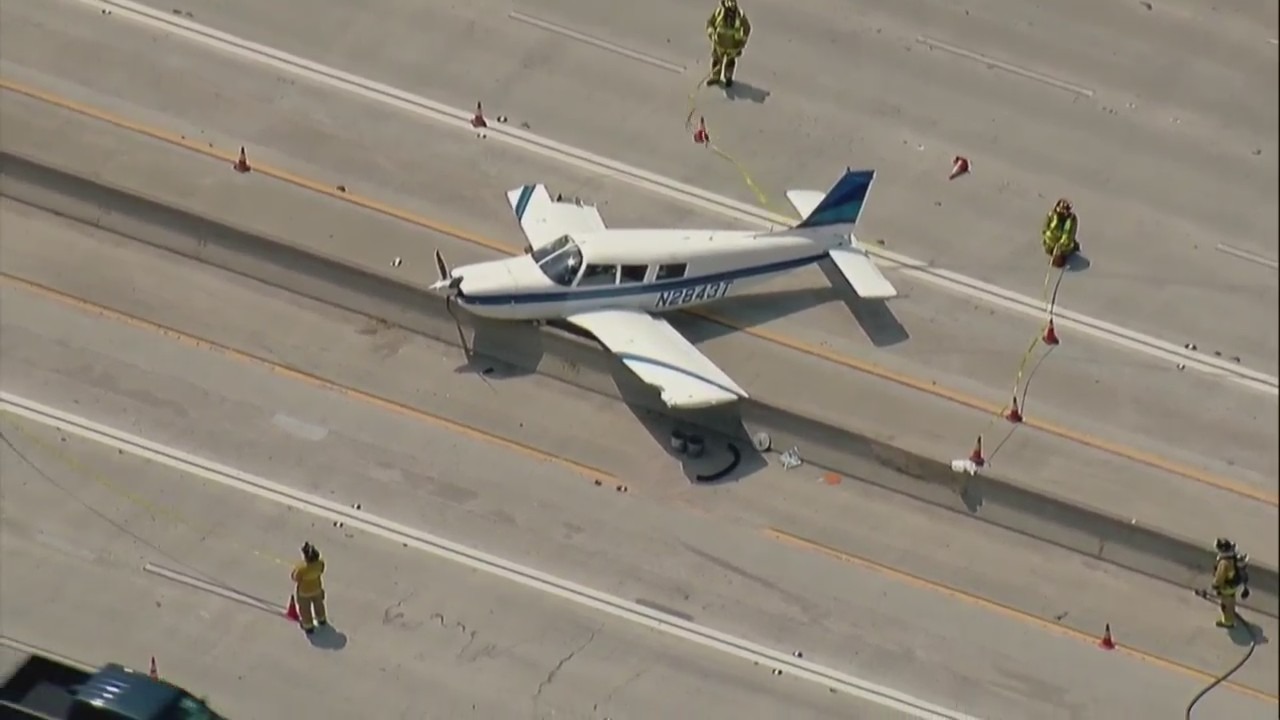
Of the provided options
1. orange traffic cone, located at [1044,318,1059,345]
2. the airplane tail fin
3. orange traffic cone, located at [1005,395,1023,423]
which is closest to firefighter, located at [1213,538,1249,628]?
orange traffic cone, located at [1005,395,1023,423]

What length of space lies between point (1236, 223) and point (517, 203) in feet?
33.6

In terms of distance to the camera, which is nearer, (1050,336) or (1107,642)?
(1107,642)

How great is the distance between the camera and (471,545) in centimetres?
2656

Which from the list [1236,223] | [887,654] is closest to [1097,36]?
[1236,223]

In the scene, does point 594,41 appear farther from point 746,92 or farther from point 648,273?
point 648,273

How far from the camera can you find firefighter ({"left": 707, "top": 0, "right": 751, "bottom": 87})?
32.8 metres

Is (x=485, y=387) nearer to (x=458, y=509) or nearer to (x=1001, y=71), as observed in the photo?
(x=458, y=509)

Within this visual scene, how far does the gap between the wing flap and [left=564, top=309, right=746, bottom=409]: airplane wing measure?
2376 millimetres

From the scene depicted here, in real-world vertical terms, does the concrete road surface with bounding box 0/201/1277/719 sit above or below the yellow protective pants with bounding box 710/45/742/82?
below

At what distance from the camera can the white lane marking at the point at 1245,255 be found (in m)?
32.1

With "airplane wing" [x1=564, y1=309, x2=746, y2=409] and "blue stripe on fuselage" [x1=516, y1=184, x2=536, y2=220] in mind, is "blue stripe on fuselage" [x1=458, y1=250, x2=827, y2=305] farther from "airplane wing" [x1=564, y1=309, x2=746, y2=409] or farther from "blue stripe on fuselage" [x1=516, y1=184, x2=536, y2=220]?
"blue stripe on fuselage" [x1=516, y1=184, x2=536, y2=220]

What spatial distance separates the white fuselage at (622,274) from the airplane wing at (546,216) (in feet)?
2.11

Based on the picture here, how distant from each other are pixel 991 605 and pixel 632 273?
6.12 m

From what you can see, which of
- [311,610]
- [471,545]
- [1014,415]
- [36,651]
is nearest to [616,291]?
[471,545]
